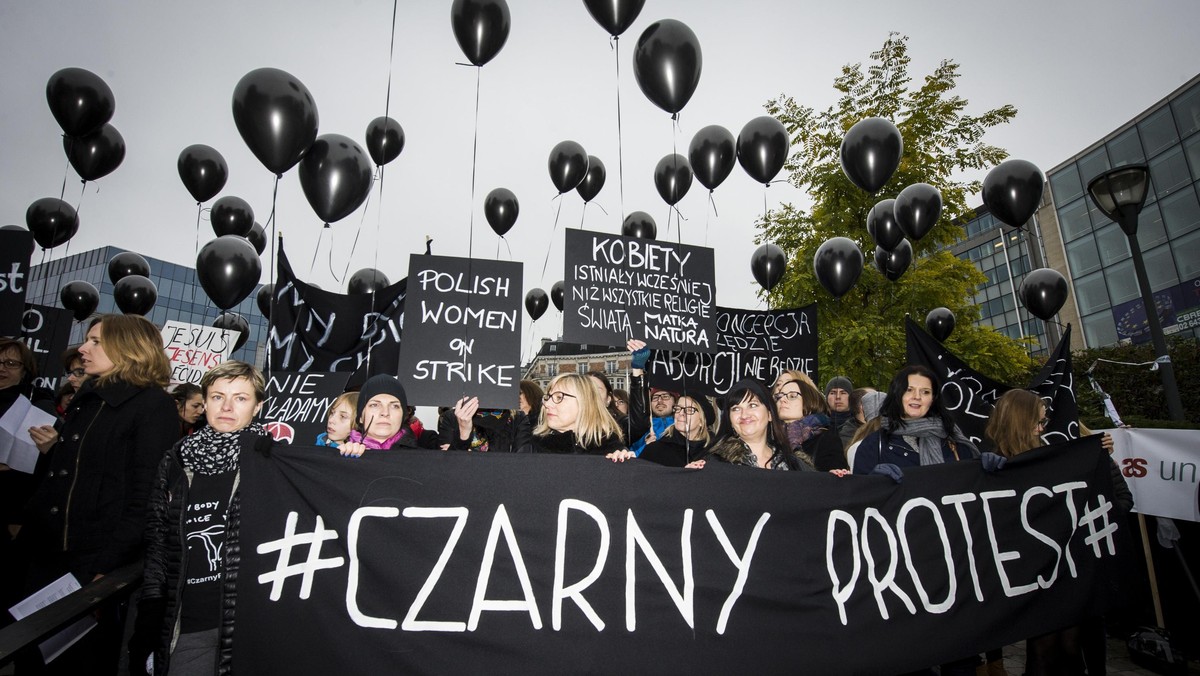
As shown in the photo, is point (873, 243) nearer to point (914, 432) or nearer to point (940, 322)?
→ point (940, 322)

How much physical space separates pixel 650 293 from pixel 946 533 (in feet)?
8.31

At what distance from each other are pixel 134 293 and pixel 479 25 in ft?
23.7

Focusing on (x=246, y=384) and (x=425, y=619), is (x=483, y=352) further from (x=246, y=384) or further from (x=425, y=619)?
(x=425, y=619)

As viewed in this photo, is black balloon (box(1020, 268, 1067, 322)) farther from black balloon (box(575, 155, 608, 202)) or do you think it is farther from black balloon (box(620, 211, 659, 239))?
black balloon (box(575, 155, 608, 202))

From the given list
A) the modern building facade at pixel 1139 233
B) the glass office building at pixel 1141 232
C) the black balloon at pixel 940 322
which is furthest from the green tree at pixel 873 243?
the glass office building at pixel 1141 232

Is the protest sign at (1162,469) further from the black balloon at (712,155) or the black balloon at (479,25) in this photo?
the black balloon at (479,25)

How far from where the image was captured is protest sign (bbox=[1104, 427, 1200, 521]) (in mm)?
4340

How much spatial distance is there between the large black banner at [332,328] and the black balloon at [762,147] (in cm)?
403

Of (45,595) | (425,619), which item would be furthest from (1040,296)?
(45,595)

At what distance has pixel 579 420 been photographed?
344cm

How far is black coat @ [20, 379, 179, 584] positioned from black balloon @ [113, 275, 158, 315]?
7.44 m

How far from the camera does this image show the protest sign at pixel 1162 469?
434 centimetres

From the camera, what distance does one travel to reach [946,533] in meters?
3.02

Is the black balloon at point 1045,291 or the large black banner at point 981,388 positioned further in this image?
the black balloon at point 1045,291
